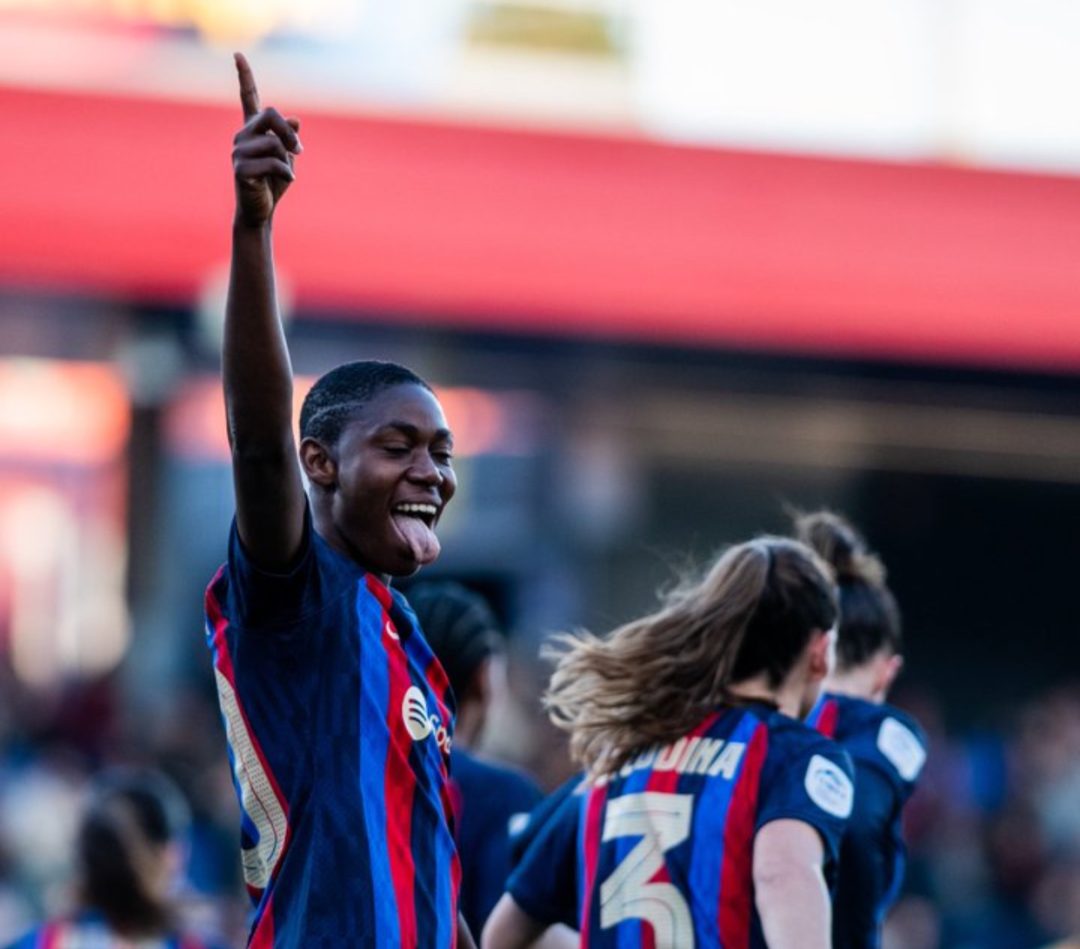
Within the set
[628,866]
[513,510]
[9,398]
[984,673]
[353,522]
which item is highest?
[9,398]

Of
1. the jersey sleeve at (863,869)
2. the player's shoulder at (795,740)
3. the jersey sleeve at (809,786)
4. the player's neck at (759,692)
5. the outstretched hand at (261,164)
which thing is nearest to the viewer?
the outstretched hand at (261,164)

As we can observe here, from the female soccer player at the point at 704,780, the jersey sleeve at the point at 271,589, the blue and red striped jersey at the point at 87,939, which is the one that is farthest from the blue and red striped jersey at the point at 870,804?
the blue and red striped jersey at the point at 87,939

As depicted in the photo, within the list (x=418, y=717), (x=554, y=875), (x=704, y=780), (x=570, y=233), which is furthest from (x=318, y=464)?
(x=570, y=233)

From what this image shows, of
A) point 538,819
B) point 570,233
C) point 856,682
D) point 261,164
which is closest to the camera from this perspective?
point 261,164

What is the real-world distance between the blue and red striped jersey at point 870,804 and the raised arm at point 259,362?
1.87 metres

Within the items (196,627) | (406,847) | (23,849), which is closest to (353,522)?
(406,847)

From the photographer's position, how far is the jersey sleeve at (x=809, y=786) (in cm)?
405

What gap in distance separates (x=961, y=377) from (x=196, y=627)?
5.78 m

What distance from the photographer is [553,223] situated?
13.6 metres

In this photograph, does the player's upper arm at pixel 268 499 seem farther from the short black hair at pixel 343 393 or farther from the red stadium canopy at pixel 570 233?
the red stadium canopy at pixel 570 233

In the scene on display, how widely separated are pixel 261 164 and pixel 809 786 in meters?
1.71

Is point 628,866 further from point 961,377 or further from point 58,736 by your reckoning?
point 961,377

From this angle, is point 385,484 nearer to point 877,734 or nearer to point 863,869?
point 863,869

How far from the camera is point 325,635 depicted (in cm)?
338
